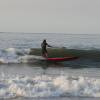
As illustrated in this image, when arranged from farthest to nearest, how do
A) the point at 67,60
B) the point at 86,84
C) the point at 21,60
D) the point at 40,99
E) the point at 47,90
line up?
the point at 21,60
the point at 67,60
the point at 86,84
the point at 47,90
the point at 40,99

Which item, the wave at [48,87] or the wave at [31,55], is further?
the wave at [31,55]

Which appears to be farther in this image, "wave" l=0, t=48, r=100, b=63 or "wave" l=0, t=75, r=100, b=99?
"wave" l=0, t=48, r=100, b=63

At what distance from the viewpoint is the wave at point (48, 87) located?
1443cm

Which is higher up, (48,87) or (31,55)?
(31,55)

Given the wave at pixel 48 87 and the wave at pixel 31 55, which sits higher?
the wave at pixel 31 55

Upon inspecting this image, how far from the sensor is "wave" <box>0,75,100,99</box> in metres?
14.4

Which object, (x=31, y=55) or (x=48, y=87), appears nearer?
(x=48, y=87)

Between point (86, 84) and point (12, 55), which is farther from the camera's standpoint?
point (12, 55)

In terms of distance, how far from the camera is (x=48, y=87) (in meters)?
15.3

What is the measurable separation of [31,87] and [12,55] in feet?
78.0

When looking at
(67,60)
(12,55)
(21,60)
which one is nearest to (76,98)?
(67,60)

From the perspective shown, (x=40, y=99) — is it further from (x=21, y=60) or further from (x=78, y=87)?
(x=21, y=60)

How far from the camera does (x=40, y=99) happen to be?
1379cm

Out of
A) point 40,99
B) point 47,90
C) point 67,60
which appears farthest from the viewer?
A: point 67,60
